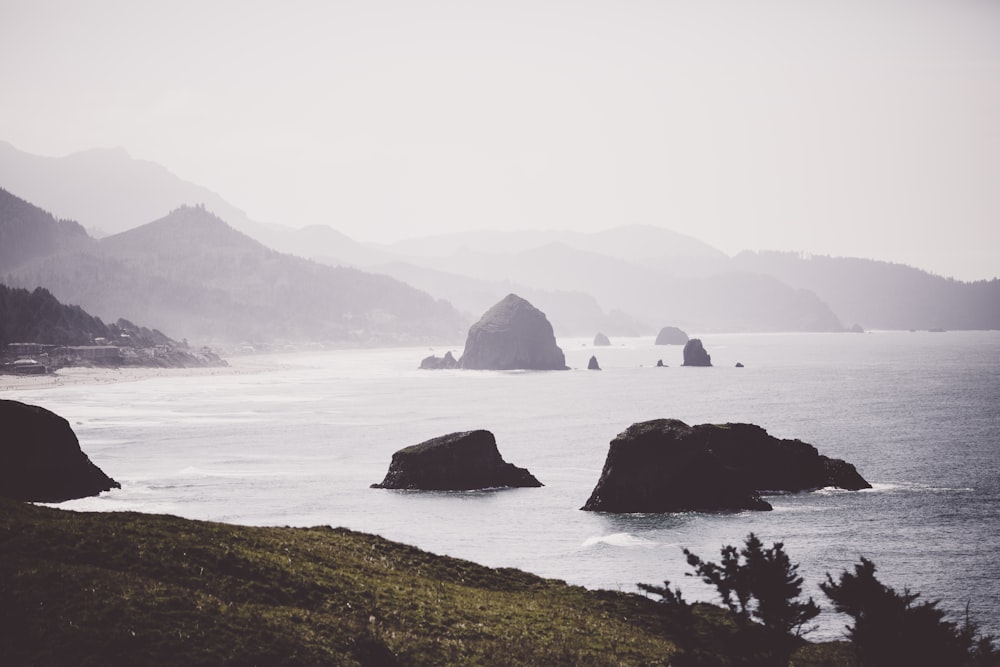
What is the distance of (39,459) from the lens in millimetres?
69062

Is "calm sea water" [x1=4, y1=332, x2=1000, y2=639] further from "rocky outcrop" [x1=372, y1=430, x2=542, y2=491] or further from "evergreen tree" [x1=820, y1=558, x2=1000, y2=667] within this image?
"evergreen tree" [x1=820, y1=558, x2=1000, y2=667]

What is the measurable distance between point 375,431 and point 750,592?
9805 centimetres

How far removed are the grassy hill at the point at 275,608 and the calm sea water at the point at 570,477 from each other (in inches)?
→ 421

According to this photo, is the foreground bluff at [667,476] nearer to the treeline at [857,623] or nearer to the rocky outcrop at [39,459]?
the treeline at [857,623]

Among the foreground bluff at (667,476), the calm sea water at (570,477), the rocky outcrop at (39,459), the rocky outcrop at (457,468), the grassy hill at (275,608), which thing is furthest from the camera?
the rocky outcrop at (457,468)

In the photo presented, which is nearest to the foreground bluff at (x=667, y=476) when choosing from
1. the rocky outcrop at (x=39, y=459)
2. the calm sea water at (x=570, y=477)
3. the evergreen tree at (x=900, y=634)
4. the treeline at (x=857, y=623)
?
the calm sea water at (x=570, y=477)

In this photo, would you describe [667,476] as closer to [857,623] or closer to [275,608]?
[857,623]

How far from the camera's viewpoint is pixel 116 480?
78.7 metres

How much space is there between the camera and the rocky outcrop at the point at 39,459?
67188 mm

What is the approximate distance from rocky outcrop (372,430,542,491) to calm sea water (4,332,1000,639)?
1.91m

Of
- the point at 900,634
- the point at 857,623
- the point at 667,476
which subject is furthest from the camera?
the point at 667,476

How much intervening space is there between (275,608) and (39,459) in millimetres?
46949

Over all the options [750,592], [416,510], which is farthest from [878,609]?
[416,510]

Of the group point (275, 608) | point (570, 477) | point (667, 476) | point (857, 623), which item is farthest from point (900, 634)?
point (570, 477)
